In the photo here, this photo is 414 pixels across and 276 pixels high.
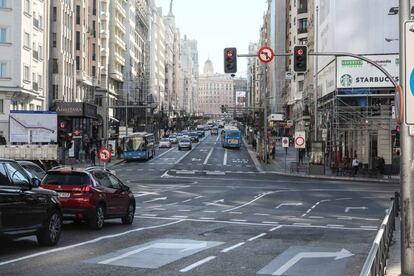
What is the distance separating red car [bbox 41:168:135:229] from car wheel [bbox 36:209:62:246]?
125 inches

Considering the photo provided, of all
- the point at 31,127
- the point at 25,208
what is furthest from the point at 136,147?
the point at 25,208

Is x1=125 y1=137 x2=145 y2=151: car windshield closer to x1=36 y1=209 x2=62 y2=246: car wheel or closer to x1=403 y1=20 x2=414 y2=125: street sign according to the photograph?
x1=36 y1=209 x2=62 y2=246: car wheel

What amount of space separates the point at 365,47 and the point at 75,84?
143 feet

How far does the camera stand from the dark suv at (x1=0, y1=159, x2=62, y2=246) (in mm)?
11898

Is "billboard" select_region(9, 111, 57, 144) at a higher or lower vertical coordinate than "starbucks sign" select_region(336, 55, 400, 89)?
lower

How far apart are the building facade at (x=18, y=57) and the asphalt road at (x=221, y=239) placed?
28.3 meters

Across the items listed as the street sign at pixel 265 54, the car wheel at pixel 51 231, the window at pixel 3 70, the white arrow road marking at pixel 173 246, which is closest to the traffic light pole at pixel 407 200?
the white arrow road marking at pixel 173 246

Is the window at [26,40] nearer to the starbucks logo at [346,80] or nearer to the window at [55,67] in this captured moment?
the window at [55,67]

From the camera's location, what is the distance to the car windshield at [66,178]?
58.3ft

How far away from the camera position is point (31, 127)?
1940 inches

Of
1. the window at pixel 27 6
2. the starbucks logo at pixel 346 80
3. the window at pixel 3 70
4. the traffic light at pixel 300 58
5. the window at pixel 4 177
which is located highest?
the window at pixel 27 6

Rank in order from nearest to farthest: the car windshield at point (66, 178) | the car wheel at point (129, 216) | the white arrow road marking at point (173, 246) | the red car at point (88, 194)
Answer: the white arrow road marking at point (173, 246) < the red car at point (88, 194) < the car windshield at point (66, 178) < the car wheel at point (129, 216)

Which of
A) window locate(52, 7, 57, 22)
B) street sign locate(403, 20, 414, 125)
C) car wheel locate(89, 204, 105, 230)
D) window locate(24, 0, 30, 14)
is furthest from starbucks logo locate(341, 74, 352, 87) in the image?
street sign locate(403, 20, 414, 125)

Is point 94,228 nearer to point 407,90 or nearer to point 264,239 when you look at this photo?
point 264,239
